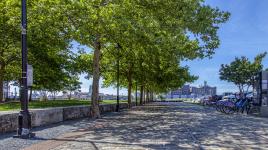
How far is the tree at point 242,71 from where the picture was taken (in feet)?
262

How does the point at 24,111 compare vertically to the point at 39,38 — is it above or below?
below

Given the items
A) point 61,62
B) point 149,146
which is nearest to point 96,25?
point 149,146

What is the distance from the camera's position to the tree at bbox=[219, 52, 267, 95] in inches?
3150

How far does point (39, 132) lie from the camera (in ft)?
55.1

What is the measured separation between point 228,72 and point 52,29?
62.4m

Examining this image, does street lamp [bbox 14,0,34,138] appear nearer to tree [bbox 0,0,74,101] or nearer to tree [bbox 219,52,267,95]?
tree [bbox 0,0,74,101]

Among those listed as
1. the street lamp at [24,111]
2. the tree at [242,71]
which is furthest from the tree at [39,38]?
the tree at [242,71]

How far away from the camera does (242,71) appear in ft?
267

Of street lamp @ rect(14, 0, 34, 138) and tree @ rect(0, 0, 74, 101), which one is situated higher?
tree @ rect(0, 0, 74, 101)

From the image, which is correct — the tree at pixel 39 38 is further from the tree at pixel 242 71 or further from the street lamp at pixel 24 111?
the tree at pixel 242 71

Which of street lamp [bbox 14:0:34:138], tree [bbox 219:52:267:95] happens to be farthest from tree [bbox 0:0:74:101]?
tree [bbox 219:52:267:95]

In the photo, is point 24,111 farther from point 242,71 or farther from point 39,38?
point 242,71

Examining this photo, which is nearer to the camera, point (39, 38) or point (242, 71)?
point (39, 38)

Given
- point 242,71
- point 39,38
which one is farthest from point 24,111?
point 242,71
